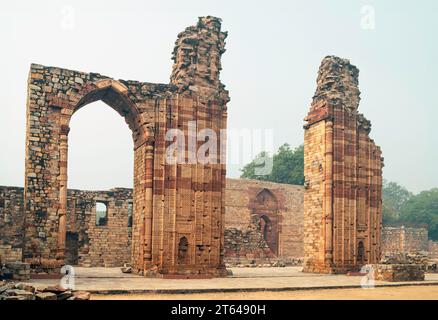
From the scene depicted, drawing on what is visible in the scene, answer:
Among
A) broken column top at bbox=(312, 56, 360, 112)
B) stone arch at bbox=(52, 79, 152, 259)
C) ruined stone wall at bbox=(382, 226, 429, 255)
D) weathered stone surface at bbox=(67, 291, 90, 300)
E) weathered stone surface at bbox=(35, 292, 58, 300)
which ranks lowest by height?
ruined stone wall at bbox=(382, 226, 429, 255)

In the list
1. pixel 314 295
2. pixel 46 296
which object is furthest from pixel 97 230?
pixel 46 296

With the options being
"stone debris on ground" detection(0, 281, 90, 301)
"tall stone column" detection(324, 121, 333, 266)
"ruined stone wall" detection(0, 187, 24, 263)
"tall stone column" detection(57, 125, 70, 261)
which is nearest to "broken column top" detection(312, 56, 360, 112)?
"tall stone column" detection(324, 121, 333, 266)

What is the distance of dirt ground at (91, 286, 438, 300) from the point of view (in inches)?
416

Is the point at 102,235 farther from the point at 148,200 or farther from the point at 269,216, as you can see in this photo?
the point at 269,216

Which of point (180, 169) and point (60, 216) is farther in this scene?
point (180, 169)

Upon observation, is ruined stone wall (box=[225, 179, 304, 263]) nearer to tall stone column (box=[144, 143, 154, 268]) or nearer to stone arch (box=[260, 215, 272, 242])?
stone arch (box=[260, 215, 272, 242])

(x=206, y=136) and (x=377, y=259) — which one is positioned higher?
(x=206, y=136)

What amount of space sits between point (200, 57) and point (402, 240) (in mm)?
26757

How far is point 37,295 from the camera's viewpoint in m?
8.88

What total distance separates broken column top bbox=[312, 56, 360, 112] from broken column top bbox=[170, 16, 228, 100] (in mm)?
4371

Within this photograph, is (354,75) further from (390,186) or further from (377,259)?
(390,186)

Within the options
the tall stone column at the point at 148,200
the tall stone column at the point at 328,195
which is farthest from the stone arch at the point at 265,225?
the tall stone column at the point at 148,200

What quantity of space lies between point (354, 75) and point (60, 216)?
11575 millimetres

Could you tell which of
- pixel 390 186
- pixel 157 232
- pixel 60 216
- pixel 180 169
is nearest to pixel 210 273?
pixel 157 232
